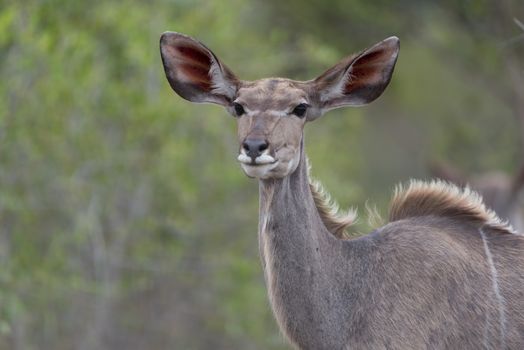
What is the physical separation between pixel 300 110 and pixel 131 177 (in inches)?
217

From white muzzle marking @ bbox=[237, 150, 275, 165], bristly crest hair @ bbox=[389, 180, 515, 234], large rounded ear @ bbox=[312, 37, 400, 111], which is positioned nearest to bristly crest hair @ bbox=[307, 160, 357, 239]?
bristly crest hair @ bbox=[389, 180, 515, 234]

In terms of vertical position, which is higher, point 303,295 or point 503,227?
point 503,227

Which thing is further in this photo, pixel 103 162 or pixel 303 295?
pixel 103 162

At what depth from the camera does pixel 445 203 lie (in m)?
5.80

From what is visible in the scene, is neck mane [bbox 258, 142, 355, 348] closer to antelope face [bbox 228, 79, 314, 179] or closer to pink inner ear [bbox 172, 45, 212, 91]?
antelope face [bbox 228, 79, 314, 179]

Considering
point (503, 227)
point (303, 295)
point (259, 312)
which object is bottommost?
point (259, 312)

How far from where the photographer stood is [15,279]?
8.88 meters

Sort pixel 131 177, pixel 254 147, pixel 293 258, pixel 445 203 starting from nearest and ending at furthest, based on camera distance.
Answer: pixel 254 147, pixel 293 258, pixel 445 203, pixel 131 177

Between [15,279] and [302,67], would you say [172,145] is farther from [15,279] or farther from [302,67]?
[302,67]

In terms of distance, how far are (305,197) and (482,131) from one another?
13.1m

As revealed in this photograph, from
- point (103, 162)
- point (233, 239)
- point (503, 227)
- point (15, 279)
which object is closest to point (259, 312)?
point (233, 239)

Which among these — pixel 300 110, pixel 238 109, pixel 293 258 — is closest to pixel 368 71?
pixel 300 110

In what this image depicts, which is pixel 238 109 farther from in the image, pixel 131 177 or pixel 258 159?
pixel 131 177

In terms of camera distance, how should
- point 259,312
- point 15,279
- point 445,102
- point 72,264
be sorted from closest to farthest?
point 15,279, point 72,264, point 259,312, point 445,102
